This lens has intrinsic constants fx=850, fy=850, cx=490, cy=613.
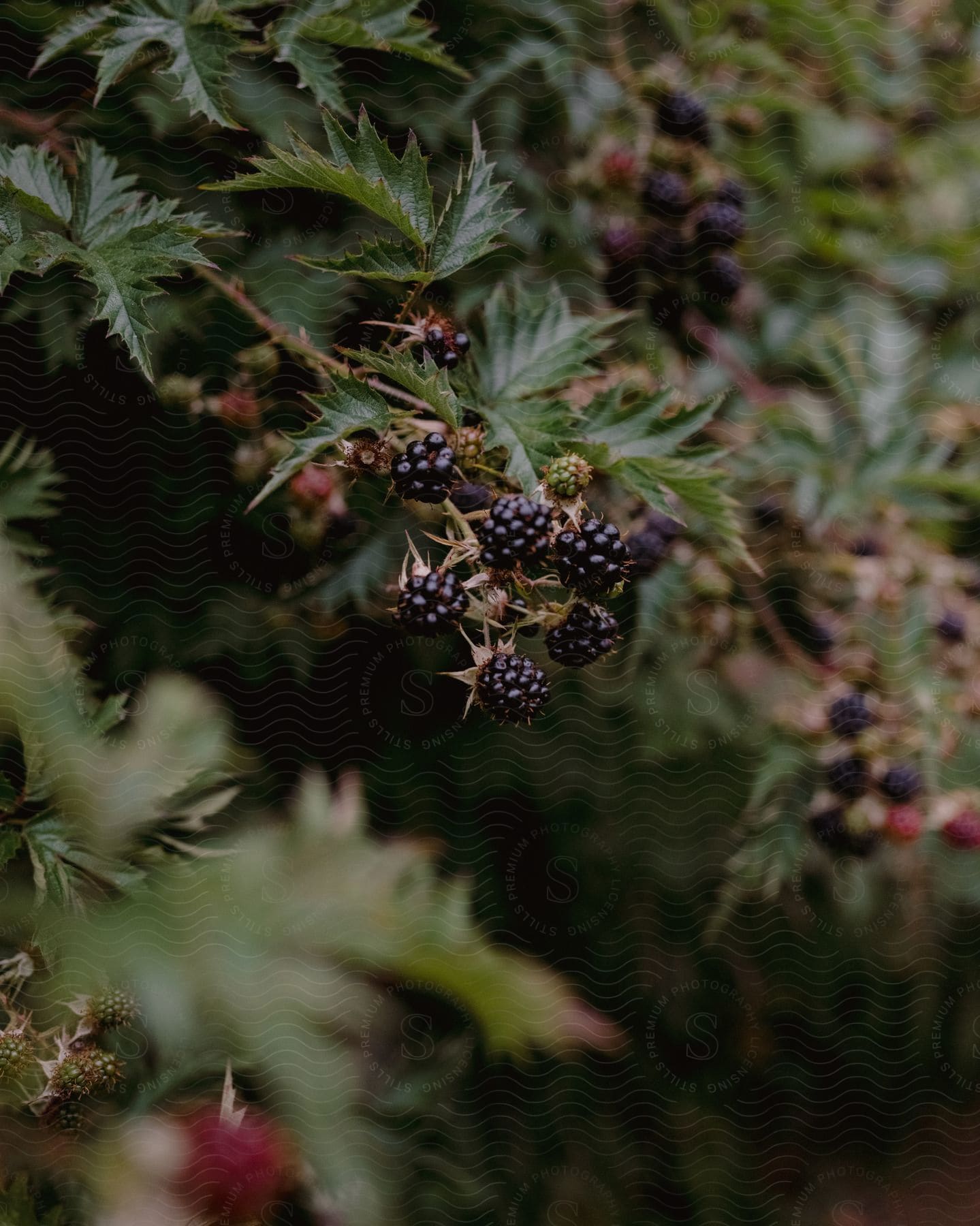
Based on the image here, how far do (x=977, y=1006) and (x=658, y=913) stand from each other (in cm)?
87

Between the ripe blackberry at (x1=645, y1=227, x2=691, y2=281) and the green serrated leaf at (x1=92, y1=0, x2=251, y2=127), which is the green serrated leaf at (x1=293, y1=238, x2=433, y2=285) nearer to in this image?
the green serrated leaf at (x1=92, y1=0, x2=251, y2=127)

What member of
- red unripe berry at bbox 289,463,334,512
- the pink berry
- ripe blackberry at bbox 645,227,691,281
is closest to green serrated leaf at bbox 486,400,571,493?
red unripe berry at bbox 289,463,334,512

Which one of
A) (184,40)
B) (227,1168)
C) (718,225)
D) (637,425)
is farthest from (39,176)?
(227,1168)

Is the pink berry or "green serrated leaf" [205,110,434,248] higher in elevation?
"green serrated leaf" [205,110,434,248]

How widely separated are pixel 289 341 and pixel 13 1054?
81 cm

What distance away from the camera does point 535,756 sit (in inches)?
55.5

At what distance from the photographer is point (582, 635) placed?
2.75 ft

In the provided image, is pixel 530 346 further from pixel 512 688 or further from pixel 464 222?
pixel 512 688

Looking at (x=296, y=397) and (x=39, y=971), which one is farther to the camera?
(x=296, y=397)

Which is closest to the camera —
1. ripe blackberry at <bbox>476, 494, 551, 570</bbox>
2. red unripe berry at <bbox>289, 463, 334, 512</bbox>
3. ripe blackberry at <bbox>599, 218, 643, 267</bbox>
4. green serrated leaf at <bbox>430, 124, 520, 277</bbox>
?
ripe blackberry at <bbox>476, 494, 551, 570</bbox>

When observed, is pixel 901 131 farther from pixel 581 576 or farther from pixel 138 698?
pixel 138 698

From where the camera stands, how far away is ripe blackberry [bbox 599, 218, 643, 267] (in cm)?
130

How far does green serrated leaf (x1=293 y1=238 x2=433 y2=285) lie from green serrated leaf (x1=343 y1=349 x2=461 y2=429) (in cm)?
9

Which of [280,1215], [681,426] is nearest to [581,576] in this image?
[681,426]
